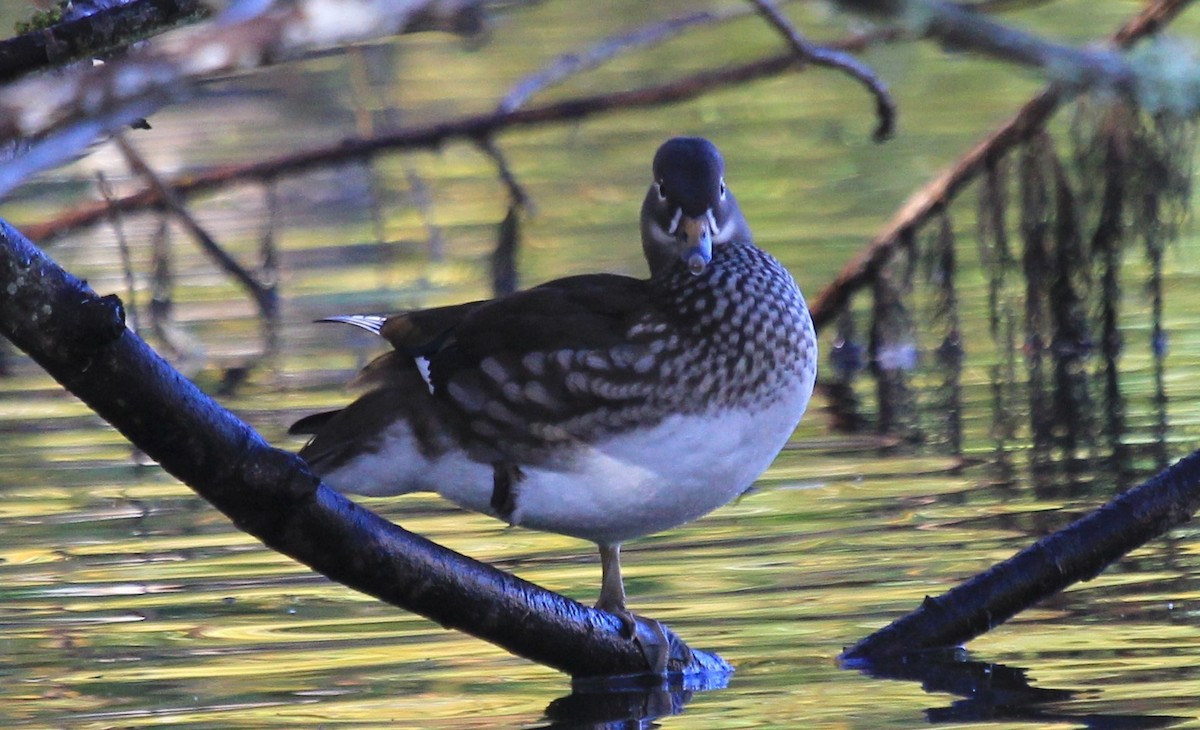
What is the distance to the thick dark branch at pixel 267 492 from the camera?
10.4ft

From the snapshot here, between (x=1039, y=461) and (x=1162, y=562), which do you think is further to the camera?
(x=1039, y=461)

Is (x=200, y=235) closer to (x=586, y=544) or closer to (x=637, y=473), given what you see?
(x=586, y=544)

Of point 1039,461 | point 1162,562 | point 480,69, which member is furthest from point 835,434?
point 480,69

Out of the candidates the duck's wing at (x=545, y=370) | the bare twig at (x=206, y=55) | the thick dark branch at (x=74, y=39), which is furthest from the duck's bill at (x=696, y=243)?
the bare twig at (x=206, y=55)

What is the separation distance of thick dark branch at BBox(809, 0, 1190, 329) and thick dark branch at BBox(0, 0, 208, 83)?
5.07 metres

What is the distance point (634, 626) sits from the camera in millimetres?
4496

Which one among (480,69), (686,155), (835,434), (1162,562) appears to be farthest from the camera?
(480,69)

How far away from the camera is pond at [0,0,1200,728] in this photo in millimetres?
4316

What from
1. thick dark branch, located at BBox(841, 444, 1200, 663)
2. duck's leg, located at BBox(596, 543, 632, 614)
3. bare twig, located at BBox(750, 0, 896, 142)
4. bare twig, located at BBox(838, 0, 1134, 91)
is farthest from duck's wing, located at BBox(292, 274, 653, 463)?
bare twig, located at BBox(838, 0, 1134, 91)

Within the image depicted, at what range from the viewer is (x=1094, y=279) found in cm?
815

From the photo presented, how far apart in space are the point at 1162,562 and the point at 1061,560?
1.05m

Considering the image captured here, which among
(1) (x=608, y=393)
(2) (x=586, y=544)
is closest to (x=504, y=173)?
(2) (x=586, y=544)

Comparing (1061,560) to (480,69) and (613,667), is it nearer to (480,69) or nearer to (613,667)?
(613,667)

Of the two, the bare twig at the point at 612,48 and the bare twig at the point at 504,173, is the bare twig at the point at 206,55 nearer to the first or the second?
the bare twig at the point at 612,48
